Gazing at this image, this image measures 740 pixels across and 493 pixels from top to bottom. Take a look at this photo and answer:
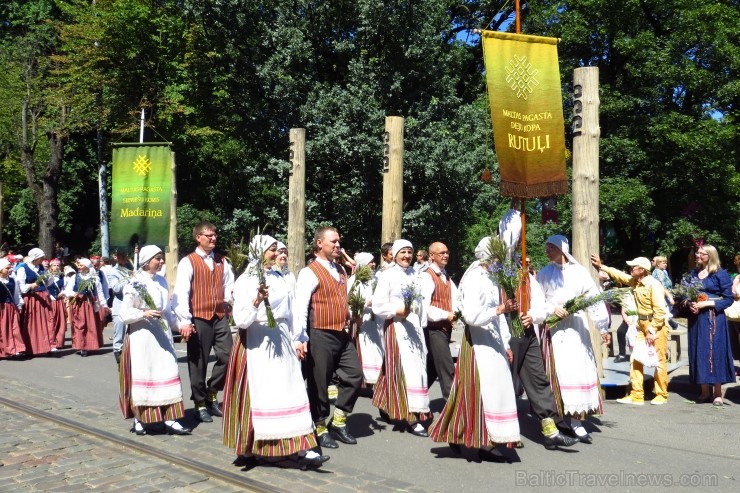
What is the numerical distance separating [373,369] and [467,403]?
279 centimetres

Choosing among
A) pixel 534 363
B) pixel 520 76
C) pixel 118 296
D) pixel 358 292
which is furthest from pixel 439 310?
pixel 118 296

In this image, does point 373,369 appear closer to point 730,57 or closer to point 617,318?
point 617,318

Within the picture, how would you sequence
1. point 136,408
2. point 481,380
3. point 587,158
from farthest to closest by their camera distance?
point 587,158, point 136,408, point 481,380

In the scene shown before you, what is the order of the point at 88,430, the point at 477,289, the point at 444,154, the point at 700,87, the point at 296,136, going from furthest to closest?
the point at 700,87 < the point at 444,154 < the point at 296,136 < the point at 88,430 < the point at 477,289

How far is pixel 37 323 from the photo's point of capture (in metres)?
14.2

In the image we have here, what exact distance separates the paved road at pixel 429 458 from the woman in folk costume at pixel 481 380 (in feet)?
0.97

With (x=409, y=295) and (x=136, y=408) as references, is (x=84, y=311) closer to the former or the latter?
(x=136, y=408)

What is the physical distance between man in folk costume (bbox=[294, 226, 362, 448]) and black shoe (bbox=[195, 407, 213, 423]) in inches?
64.7

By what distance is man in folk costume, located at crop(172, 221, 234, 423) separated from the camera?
7957mm

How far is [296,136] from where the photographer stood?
12320mm

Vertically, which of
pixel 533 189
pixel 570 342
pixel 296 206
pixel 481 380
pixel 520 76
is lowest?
pixel 481 380

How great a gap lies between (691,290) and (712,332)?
563 mm

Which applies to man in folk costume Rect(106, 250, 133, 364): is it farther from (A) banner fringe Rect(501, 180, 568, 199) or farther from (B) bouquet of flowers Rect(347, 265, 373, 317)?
(A) banner fringe Rect(501, 180, 568, 199)

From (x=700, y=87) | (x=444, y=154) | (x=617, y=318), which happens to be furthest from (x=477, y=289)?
(x=700, y=87)
